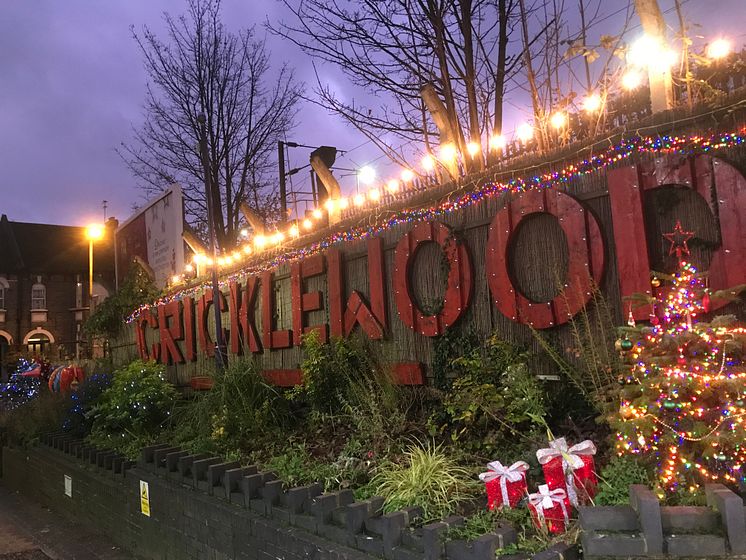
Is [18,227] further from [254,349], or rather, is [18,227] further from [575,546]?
[575,546]

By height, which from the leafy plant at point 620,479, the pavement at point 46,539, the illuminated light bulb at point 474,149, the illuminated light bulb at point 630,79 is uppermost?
the illuminated light bulb at point 630,79

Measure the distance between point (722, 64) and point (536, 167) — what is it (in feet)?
5.50

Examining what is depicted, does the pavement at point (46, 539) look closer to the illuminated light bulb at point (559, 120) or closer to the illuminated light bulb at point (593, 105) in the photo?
the illuminated light bulb at point (559, 120)

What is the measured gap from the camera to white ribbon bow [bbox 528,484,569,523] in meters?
3.19

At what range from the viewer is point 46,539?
23.8 feet

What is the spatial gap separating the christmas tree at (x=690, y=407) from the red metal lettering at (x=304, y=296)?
188 inches

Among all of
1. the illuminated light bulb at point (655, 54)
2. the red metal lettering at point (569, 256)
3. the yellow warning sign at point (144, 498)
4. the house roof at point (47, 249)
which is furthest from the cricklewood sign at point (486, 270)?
the house roof at point (47, 249)

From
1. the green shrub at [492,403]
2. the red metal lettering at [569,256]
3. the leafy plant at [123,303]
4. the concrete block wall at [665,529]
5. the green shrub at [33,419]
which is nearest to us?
the concrete block wall at [665,529]

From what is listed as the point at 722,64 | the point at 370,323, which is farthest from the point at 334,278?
the point at 722,64

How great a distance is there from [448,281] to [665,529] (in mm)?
3415

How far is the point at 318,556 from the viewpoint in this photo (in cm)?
384

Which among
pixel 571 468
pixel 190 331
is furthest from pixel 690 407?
pixel 190 331

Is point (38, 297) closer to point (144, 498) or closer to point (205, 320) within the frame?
point (205, 320)

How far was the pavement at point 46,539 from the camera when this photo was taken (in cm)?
659
